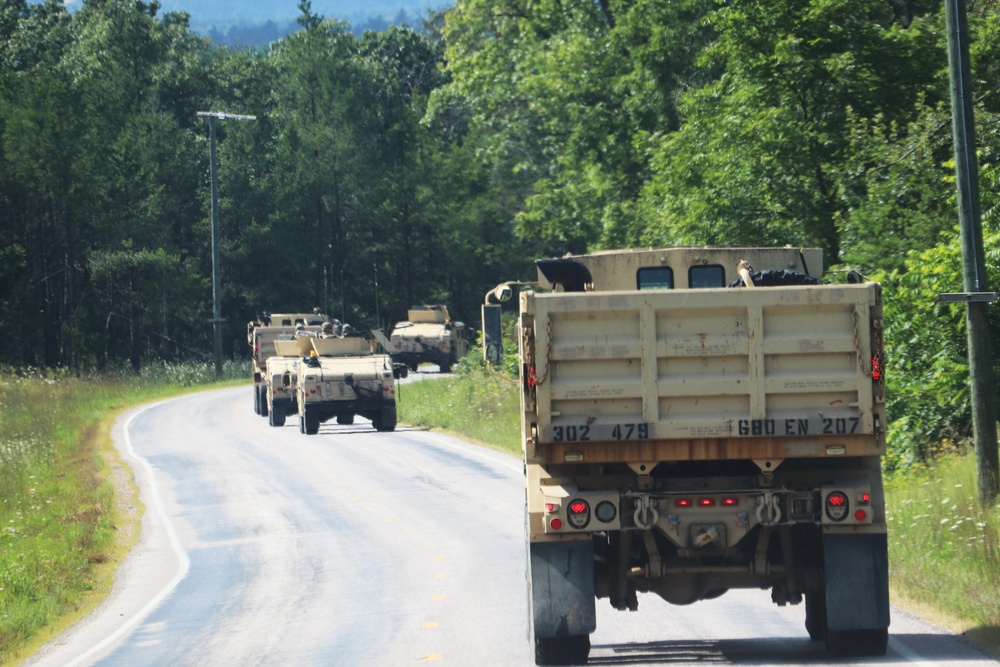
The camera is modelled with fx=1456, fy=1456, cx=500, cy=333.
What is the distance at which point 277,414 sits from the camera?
34.5 meters

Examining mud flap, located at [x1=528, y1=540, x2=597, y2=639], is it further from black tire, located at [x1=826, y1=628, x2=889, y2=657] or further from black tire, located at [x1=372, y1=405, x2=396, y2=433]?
black tire, located at [x1=372, y1=405, x2=396, y2=433]

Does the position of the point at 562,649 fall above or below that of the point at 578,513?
below

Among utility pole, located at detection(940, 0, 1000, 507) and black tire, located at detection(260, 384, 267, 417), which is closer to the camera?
utility pole, located at detection(940, 0, 1000, 507)

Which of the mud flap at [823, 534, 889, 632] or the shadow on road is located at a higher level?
the mud flap at [823, 534, 889, 632]

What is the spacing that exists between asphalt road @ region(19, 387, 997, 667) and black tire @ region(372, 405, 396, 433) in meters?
4.51

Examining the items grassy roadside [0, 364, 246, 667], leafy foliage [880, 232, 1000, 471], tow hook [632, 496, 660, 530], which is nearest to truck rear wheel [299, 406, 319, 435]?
grassy roadside [0, 364, 246, 667]

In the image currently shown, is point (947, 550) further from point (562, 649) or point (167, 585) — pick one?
point (167, 585)

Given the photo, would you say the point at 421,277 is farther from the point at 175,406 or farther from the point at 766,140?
the point at 766,140

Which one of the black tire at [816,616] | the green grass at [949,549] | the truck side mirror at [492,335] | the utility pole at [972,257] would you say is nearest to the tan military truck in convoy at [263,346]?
the green grass at [949,549]

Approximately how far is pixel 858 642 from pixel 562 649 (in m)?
1.90

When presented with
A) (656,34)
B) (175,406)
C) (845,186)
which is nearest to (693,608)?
(845,186)

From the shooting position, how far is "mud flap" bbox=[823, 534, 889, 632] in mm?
9070

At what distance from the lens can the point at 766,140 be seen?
24609mm

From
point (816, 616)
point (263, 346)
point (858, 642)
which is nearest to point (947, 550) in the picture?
point (816, 616)
